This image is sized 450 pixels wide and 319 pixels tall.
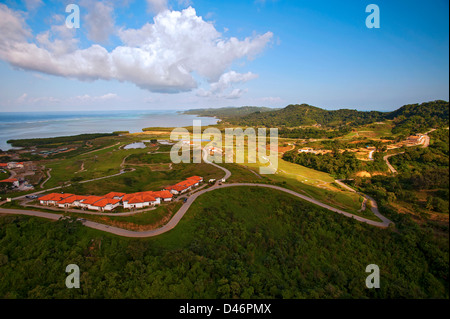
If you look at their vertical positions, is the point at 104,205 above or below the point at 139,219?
above

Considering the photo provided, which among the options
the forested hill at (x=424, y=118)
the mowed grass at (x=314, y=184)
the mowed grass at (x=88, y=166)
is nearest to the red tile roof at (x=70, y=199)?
the mowed grass at (x=88, y=166)

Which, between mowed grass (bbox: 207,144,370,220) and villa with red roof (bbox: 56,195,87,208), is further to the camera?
mowed grass (bbox: 207,144,370,220)

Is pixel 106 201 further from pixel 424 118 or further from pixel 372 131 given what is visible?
pixel 372 131

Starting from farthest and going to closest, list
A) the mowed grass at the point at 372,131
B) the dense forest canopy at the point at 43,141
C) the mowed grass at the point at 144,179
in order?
the mowed grass at the point at 372,131
the dense forest canopy at the point at 43,141
the mowed grass at the point at 144,179

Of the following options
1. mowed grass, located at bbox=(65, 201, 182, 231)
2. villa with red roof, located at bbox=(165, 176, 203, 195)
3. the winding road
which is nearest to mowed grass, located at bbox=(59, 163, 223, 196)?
villa with red roof, located at bbox=(165, 176, 203, 195)

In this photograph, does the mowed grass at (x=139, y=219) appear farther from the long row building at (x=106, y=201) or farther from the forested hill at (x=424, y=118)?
the forested hill at (x=424, y=118)

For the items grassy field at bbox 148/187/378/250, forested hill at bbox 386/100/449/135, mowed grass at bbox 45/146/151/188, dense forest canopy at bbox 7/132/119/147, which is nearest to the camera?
grassy field at bbox 148/187/378/250

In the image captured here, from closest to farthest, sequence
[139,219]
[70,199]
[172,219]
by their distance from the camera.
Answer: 1. [139,219]
2. [172,219]
3. [70,199]

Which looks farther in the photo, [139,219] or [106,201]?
[106,201]

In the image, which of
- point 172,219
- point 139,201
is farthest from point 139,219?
point 172,219

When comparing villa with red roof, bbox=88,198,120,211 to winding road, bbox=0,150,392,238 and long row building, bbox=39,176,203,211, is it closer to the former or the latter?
long row building, bbox=39,176,203,211

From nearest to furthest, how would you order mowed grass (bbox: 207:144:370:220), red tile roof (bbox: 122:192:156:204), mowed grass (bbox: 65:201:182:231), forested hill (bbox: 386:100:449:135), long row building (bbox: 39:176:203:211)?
mowed grass (bbox: 65:201:182:231) → long row building (bbox: 39:176:203:211) → red tile roof (bbox: 122:192:156:204) → mowed grass (bbox: 207:144:370:220) → forested hill (bbox: 386:100:449:135)

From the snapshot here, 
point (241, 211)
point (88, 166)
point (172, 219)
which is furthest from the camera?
point (88, 166)

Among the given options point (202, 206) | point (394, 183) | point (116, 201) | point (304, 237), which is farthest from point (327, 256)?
point (116, 201)
